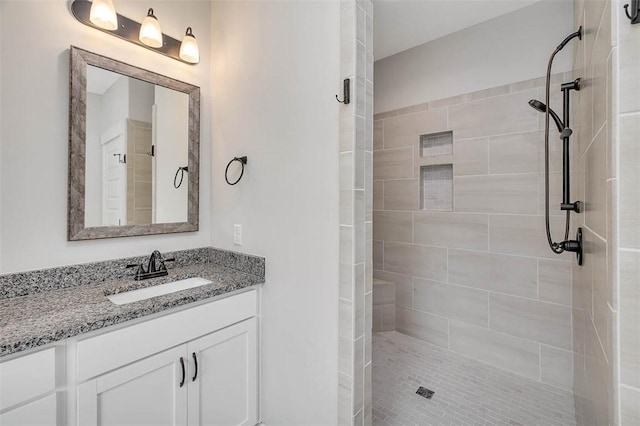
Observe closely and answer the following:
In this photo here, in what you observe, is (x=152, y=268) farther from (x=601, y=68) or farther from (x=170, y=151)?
(x=601, y=68)

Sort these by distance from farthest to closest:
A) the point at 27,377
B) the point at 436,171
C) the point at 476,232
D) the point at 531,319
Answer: the point at 436,171 < the point at 476,232 < the point at 531,319 < the point at 27,377

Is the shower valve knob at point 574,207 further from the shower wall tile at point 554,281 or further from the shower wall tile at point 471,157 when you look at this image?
the shower wall tile at point 471,157

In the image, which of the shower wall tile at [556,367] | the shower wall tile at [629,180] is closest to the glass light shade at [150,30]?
the shower wall tile at [629,180]

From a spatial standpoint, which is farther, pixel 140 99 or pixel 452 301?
pixel 452 301

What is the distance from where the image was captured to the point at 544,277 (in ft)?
6.50

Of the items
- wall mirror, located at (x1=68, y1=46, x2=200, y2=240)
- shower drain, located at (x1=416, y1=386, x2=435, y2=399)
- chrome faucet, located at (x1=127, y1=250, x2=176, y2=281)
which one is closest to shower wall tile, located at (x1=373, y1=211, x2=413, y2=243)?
shower drain, located at (x1=416, y1=386, x2=435, y2=399)

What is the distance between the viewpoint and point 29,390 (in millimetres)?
943

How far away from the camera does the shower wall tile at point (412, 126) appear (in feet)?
8.10

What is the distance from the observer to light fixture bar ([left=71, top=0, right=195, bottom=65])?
1.46 m

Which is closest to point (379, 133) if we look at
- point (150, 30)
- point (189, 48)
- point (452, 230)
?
point (452, 230)

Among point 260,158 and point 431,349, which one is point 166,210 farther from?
point 431,349

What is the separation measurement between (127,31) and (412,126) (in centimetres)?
216

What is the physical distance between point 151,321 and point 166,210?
2.63 ft

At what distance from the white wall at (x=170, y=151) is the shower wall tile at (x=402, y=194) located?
1772 millimetres
